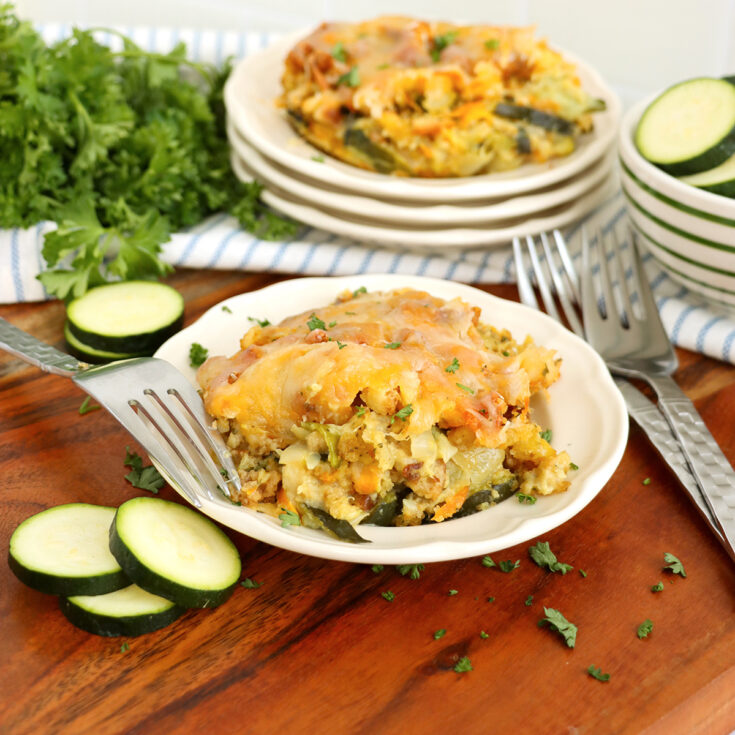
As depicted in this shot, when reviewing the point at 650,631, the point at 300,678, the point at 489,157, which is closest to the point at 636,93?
the point at 489,157

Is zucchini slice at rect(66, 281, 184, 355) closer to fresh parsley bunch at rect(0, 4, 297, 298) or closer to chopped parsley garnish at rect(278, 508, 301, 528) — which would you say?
fresh parsley bunch at rect(0, 4, 297, 298)

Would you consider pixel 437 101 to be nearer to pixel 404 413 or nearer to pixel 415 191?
pixel 415 191

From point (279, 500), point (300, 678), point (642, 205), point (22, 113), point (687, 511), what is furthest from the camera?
point (22, 113)

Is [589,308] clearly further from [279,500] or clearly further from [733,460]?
[279,500]

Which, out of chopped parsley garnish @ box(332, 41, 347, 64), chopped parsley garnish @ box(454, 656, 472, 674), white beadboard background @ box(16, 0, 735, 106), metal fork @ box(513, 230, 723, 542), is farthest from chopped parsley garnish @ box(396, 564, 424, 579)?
white beadboard background @ box(16, 0, 735, 106)

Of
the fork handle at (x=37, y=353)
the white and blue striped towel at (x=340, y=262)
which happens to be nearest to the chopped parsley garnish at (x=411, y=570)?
the fork handle at (x=37, y=353)

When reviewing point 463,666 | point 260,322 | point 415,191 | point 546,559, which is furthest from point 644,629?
point 415,191
